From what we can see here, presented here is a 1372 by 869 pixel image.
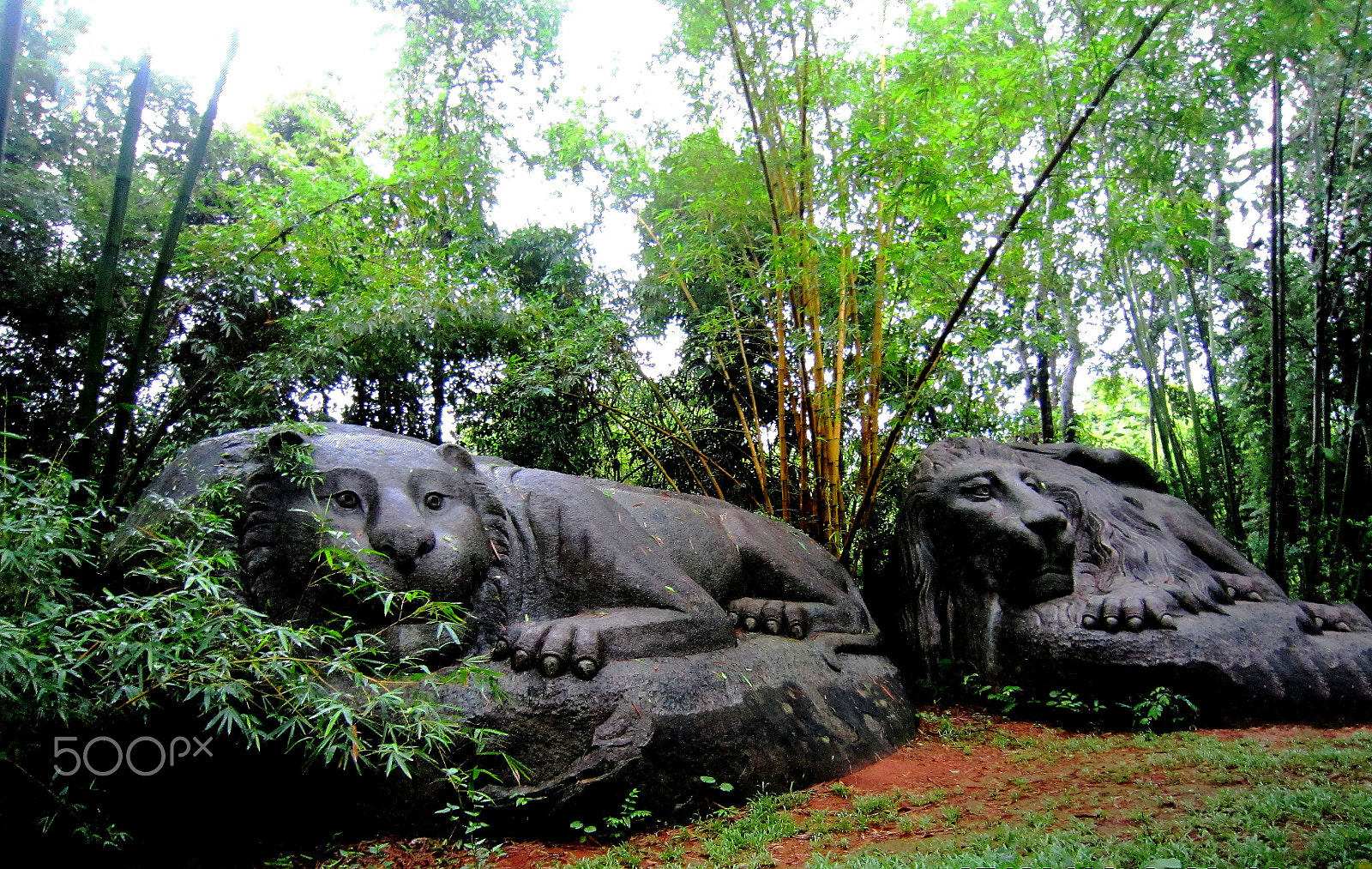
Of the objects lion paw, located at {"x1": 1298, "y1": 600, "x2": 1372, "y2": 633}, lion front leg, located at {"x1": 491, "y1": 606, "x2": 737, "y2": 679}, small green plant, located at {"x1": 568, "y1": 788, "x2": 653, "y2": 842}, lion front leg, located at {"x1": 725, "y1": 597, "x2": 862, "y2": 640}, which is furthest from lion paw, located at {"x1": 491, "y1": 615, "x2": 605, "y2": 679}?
lion paw, located at {"x1": 1298, "y1": 600, "x2": 1372, "y2": 633}

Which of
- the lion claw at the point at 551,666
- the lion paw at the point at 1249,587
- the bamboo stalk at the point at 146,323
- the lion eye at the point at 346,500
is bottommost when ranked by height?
the lion claw at the point at 551,666

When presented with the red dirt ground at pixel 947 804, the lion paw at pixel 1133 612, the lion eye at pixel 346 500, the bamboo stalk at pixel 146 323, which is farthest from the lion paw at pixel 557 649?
the lion paw at pixel 1133 612

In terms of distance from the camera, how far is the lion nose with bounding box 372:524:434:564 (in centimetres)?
296

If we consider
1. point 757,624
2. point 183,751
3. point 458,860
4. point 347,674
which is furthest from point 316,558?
point 757,624

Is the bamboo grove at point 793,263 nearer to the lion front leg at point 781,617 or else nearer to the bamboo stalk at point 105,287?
the bamboo stalk at point 105,287

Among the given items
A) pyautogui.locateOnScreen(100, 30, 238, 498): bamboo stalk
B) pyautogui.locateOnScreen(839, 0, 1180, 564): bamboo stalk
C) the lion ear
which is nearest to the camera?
pyautogui.locateOnScreen(100, 30, 238, 498): bamboo stalk

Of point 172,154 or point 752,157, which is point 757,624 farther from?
point 172,154

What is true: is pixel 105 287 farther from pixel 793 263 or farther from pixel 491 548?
pixel 793 263

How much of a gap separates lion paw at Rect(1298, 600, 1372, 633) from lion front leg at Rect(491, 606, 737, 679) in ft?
9.93

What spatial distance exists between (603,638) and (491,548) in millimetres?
610

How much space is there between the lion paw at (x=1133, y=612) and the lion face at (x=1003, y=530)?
0.25 meters

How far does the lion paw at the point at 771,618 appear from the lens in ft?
13.3

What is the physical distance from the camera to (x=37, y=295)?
4598mm

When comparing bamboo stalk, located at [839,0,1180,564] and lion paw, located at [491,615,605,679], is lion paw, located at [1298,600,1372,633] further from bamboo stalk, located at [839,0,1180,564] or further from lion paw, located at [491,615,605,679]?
lion paw, located at [491,615,605,679]
